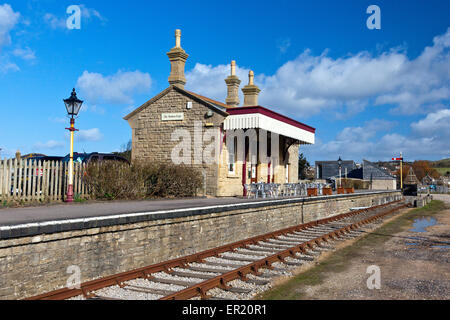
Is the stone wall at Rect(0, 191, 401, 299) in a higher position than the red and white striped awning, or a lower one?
lower

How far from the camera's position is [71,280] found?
21.1 ft

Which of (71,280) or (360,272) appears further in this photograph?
(360,272)

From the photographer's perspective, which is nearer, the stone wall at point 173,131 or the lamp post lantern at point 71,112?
the lamp post lantern at point 71,112

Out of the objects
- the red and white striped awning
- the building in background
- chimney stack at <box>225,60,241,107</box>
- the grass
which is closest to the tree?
the building in background

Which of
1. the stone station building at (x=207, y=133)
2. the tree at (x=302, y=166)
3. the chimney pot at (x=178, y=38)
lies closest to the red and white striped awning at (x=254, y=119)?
the stone station building at (x=207, y=133)

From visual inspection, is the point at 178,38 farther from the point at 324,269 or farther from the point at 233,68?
the point at 324,269

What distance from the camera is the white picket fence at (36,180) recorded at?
442 inches

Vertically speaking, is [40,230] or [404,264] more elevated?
[40,230]

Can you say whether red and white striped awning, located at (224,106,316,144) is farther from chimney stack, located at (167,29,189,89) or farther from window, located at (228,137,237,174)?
chimney stack, located at (167,29,189,89)

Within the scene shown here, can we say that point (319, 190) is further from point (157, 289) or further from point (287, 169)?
point (157, 289)

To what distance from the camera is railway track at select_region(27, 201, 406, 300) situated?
19.5 ft

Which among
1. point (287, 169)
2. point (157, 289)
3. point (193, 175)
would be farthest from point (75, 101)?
point (287, 169)

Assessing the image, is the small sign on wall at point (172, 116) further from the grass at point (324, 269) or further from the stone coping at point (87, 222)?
the grass at point (324, 269)

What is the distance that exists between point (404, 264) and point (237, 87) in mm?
18897
